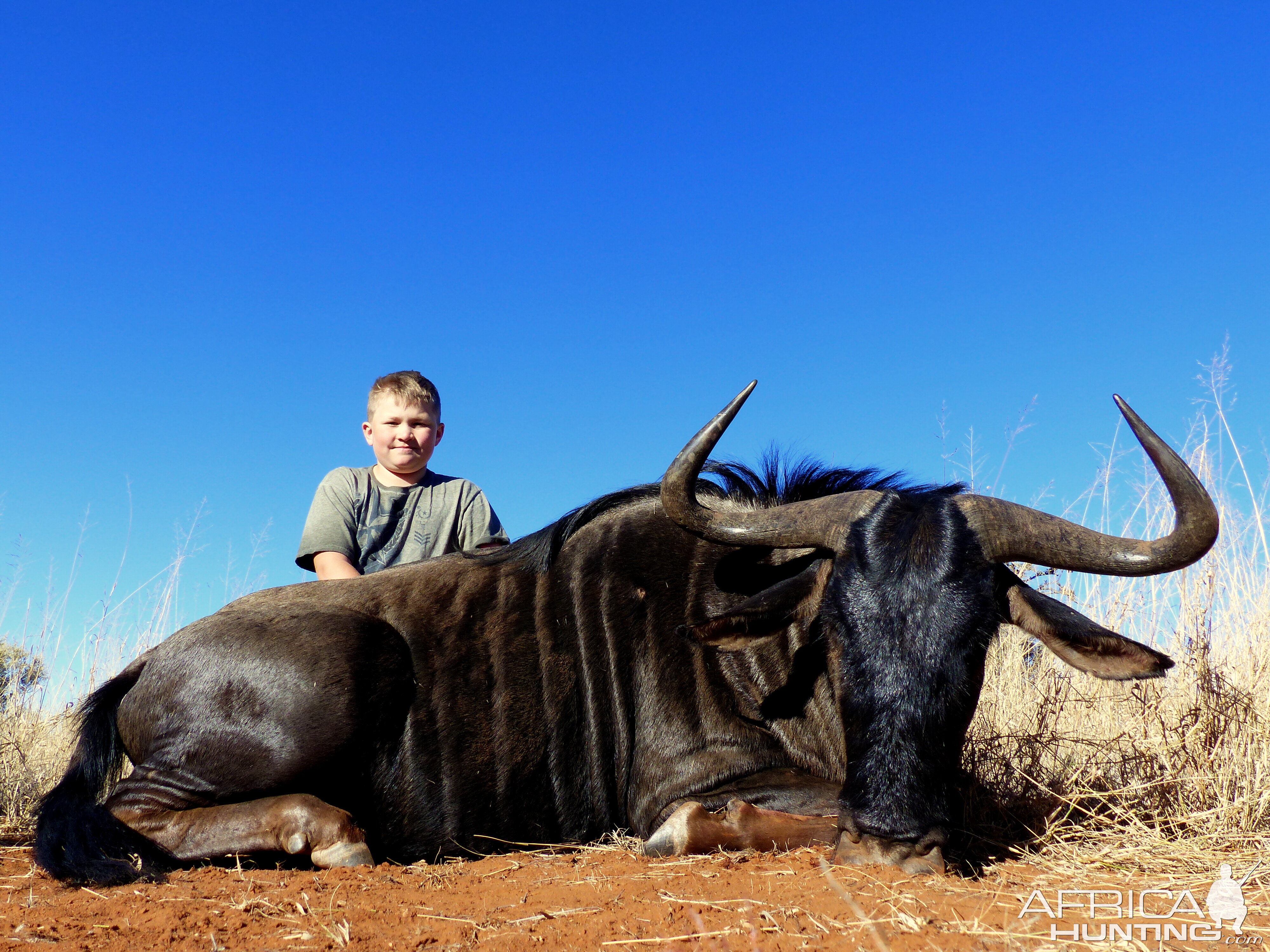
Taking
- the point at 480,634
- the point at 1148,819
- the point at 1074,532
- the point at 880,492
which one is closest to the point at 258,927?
the point at 480,634

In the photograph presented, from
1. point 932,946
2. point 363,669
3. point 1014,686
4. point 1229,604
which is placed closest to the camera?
point 932,946

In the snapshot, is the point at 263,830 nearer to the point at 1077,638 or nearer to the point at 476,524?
the point at 476,524

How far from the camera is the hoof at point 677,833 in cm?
391

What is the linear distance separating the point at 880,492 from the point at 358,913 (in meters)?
2.56

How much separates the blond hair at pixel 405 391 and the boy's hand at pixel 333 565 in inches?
43.0

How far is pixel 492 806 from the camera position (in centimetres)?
447

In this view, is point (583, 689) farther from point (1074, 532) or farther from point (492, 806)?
point (1074, 532)

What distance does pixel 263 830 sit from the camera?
400 cm

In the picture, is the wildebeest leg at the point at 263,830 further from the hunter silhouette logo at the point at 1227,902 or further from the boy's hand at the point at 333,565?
the hunter silhouette logo at the point at 1227,902

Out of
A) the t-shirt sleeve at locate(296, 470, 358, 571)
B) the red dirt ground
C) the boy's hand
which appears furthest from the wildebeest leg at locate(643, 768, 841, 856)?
the t-shirt sleeve at locate(296, 470, 358, 571)

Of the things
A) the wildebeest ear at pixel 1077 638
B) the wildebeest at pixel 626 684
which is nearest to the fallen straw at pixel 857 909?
the wildebeest at pixel 626 684

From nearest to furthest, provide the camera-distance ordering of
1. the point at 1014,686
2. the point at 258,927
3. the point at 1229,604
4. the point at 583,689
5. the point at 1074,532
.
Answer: the point at 258,927 < the point at 1074,532 < the point at 583,689 < the point at 1229,604 < the point at 1014,686

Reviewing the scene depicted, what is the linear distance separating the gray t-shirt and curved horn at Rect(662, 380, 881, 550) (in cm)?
249

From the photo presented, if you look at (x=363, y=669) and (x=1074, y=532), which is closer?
(x=1074, y=532)
